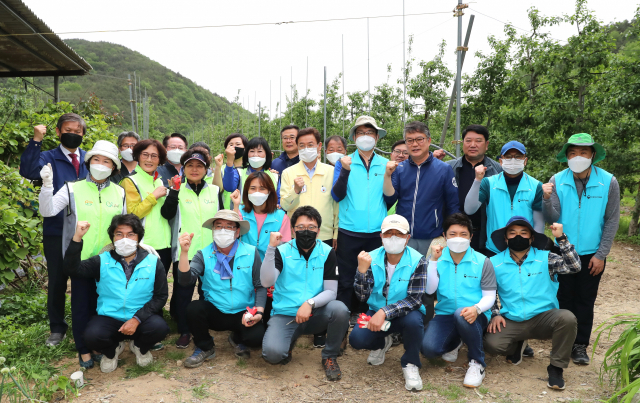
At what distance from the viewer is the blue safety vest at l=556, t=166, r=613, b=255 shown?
4199 millimetres

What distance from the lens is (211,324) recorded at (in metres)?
4.23

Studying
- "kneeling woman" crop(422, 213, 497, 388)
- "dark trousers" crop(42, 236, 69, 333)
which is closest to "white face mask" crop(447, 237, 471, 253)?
"kneeling woman" crop(422, 213, 497, 388)

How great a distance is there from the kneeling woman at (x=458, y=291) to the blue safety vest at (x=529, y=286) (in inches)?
6.7

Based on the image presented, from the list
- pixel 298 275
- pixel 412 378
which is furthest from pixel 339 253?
pixel 412 378

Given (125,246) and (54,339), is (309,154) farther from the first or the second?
(54,339)

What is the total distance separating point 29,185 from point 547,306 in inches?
248

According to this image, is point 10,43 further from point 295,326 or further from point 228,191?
point 295,326

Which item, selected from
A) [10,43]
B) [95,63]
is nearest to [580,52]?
[10,43]

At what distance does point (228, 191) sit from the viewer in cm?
503

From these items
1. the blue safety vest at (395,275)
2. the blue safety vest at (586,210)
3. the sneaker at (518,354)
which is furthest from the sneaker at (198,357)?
the blue safety vest at (586,210)

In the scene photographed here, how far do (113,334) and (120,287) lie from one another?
0.40 meters

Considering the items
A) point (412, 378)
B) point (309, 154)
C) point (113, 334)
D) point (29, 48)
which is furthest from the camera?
point (29, 48)

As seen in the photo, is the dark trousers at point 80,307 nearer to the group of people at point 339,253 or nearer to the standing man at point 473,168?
the group of people at point 339,253

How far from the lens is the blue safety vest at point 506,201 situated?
4.32 metres
